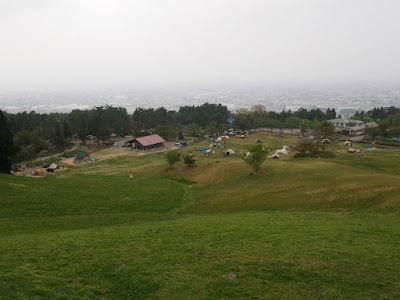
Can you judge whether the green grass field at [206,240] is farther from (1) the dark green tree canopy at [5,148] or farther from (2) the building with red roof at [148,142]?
(2) the building with red roof at [148,142]

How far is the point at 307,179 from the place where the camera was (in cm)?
3062

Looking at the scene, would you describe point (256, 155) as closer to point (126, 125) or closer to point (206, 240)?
point (206, 240)

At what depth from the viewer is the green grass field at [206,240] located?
1018 centimetres

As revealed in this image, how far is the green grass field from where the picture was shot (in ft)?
33.4

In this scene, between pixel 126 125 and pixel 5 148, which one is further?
pixel 126 125

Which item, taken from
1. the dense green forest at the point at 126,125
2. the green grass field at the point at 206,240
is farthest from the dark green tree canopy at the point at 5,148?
the dense green forest at the point at 126,125

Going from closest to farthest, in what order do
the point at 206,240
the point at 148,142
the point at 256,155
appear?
the point at 206,240, the point at 256,155, the point at 148,142

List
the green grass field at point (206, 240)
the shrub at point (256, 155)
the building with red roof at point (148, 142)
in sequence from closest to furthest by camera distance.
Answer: the green grass field at point (206, 240)
the shrub at point (256, 155)
the building with red roof at point (148, 142)

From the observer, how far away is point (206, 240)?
15633mm

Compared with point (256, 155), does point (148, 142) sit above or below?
below

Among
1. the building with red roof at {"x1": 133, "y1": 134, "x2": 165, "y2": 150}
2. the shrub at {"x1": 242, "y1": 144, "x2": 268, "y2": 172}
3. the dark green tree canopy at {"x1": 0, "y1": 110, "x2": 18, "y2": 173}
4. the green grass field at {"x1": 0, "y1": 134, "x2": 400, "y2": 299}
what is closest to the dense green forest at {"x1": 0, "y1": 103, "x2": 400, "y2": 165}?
the building with red roof at {"x1": 133, "y1": 134, "x2": 165, "y2": 150}

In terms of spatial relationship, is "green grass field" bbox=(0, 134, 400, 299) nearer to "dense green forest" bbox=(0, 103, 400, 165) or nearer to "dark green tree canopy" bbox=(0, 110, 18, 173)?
"dark green tree canopy" bbox=(0, 110, 18, 173)

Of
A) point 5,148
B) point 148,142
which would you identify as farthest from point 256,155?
point 148,142

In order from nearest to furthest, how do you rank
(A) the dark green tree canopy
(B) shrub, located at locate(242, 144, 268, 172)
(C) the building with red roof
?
(B) shrub, located at locate(242, 144, 268, 172), (A) the dark green tree canopy, (C) the building with red roof
